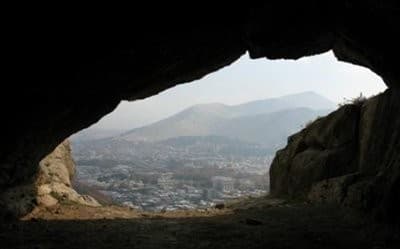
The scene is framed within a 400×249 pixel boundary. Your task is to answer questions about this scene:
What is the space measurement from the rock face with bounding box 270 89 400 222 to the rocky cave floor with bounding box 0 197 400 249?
81cm

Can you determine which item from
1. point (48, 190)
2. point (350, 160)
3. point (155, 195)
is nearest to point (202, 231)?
point (48, 190)

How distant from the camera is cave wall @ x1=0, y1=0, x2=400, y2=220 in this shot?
39.8 feet

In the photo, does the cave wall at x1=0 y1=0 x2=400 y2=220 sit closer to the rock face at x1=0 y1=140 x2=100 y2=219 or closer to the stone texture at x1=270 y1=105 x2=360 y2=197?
the rock face at x1=0 y1=140 x2=100 y2=219

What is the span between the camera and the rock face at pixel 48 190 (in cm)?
1622

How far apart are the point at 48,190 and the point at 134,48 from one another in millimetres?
8841

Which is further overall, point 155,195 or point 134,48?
point 155,195

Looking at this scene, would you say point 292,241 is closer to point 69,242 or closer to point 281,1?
point 69,242

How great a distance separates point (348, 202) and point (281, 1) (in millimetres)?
8043

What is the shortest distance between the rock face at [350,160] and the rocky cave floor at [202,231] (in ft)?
2.64

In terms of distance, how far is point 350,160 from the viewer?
21.8 m

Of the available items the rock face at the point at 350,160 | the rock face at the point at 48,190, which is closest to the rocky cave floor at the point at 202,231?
the rock face at the point at 48,190

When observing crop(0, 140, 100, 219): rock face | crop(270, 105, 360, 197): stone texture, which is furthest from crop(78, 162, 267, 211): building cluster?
crop(0, 140, 100, 219): rock face

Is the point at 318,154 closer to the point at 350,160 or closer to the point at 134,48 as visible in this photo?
the point at 350,160


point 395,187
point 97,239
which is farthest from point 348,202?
point 97,239
